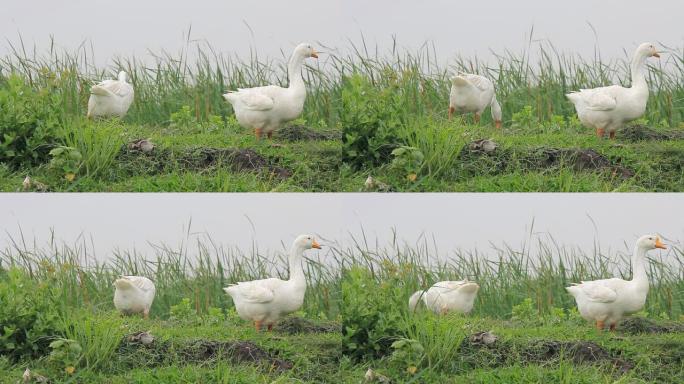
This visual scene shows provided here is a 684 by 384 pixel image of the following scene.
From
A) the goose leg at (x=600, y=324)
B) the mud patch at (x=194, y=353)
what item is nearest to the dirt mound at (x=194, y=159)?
the mud patch at (x=194, y=353)

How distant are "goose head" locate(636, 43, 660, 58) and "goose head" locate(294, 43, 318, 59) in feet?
8.07

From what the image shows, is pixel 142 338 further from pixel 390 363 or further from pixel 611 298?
A: pixel 611 298

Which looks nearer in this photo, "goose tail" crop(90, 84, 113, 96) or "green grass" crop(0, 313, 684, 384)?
"green grass" crop(0, 313, 684, 384)

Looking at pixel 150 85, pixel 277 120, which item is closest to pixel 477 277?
pixel 277 120

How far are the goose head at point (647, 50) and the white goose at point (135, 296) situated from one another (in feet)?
13.7

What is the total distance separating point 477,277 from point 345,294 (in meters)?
2.06

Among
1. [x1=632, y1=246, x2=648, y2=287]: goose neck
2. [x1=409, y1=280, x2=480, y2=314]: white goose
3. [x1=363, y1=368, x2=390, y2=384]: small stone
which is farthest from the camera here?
[x1=409, y1=280, x2=480, y2=314]: white goose

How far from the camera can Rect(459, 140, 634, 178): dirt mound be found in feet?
35.5

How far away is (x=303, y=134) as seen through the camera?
11.3 meters

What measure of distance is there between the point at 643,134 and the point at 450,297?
200cm

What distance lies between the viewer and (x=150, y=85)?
12.4 meters

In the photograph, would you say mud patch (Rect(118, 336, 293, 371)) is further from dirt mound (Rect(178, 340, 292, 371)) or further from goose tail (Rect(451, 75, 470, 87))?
goose tail (Rect(451, 75, 470, 87))

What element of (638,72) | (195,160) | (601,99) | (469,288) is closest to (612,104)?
(601,99)

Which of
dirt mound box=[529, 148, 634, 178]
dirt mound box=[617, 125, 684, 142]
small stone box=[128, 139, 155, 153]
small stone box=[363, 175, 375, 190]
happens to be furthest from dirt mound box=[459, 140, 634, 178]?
small stone box=[128, 139, 155, 153]
